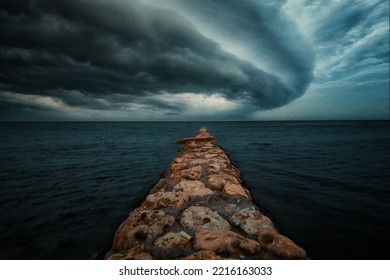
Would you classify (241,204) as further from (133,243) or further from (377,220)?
(377,220)

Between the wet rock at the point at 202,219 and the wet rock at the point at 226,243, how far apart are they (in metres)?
0.25

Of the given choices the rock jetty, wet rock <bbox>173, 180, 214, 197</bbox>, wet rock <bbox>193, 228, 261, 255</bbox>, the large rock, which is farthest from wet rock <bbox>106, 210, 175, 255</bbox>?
the large rock

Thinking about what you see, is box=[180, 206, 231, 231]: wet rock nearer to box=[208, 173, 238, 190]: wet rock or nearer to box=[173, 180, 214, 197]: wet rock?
box=[173, 180, 214, 197]: wet rock

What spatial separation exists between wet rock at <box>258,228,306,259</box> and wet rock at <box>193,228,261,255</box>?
13cm

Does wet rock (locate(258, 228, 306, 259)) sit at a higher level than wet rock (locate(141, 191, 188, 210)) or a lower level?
lower

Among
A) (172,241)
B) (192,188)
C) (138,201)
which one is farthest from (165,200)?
(138,201)

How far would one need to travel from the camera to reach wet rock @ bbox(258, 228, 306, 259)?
7.95 ft

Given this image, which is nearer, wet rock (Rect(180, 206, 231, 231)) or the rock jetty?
the rock jetty

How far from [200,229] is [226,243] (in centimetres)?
46

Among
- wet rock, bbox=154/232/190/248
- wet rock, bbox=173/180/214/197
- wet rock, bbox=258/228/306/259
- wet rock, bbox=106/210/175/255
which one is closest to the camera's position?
wet rock, bbox=258/228/306/259

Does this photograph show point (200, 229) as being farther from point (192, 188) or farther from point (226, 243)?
point (192, 188)

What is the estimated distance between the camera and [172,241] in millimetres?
2582

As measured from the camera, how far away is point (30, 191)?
686 cm

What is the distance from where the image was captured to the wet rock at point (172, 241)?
2.54 metres
